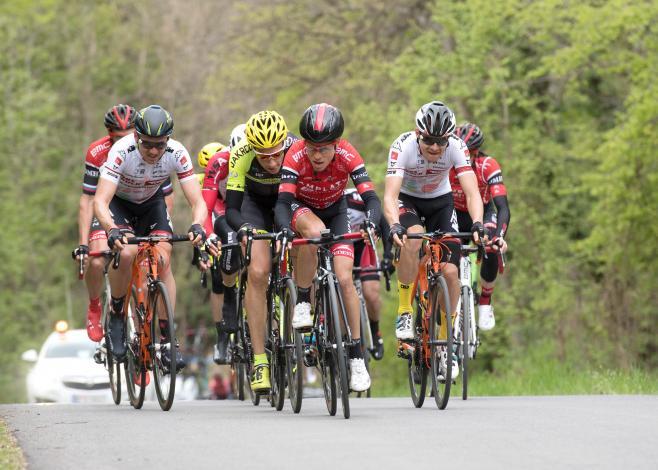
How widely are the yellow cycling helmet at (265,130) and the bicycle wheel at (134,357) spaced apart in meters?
1.73

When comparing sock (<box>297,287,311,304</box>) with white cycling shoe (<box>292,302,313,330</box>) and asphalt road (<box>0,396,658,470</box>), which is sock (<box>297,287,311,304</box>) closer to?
white cycling shoe (<box>292,302,313,330</box>)

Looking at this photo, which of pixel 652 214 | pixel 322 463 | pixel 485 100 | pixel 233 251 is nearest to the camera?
pixel 322 463

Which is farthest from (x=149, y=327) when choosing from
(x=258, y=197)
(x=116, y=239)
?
(x=258, y=197)

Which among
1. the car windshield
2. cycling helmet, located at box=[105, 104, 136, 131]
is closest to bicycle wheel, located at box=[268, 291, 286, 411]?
cycling helmet, located at box=[105, 104, 136, 131]

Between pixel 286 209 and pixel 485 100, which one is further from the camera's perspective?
pixel 485 100

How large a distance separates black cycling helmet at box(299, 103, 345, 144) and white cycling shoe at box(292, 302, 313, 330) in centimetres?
119

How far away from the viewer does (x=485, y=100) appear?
29.9 meters

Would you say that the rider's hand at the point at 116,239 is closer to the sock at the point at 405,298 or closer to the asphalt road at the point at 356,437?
the asphalt road at the point at 356,437

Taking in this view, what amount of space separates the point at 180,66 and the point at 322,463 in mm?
48934

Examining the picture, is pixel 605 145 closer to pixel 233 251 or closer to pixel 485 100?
pixel 485 100

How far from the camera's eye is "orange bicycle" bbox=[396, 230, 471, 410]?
12.1 m

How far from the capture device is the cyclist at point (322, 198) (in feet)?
37.2

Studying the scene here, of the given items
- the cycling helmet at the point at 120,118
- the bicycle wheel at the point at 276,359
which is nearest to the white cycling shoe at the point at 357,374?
the bicycle wheel at the point at 276,359

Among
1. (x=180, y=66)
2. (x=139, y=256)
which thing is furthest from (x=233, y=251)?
(x=180, y=66)
